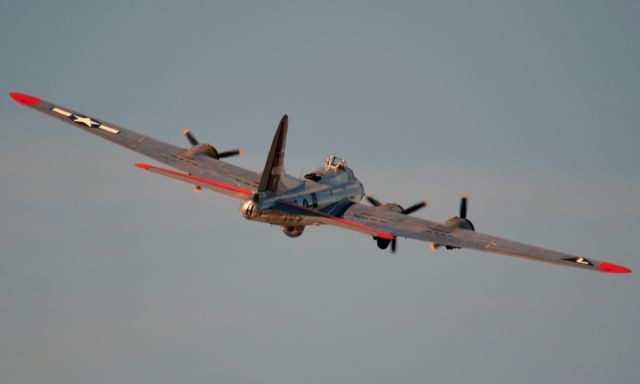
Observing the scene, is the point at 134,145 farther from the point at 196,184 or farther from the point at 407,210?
the point at 407,210

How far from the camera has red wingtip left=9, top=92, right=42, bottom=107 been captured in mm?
79312

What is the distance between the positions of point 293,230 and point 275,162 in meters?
6.80

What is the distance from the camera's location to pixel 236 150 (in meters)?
78.1

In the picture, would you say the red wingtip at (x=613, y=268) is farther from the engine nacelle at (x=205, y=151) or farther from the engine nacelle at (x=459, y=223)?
the engine nacelle at (x=205, y=151)

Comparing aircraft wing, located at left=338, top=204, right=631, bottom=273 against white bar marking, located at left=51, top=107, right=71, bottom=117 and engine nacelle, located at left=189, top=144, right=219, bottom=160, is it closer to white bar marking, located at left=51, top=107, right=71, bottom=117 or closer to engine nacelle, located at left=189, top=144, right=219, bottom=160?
engine nacelle, located at left=189, top=144, right=219, bottom=160

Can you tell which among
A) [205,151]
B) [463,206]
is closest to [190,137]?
[205,151]

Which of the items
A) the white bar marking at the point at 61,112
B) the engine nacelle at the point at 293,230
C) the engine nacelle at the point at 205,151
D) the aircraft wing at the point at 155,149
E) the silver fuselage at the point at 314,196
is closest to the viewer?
the silver fuselage at the point at 314,196

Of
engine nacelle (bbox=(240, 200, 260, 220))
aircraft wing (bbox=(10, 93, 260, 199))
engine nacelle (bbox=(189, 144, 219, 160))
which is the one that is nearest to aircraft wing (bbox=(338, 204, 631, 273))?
→ aircraft wing (bbox=(10, 93, 260, 199))

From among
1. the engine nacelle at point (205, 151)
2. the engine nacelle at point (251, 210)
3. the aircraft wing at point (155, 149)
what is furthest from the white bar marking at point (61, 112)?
the engine nacelle at point (251, 210)

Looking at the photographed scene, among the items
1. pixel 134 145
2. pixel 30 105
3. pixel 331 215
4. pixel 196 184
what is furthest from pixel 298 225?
pixel 30 105

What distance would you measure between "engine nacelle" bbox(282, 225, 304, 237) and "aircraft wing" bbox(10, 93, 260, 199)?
12.4 feet

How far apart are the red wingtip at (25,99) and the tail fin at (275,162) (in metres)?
22.8

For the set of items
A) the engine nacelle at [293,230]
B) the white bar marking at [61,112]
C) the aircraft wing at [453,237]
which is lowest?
the engine nacelle at [293,230]

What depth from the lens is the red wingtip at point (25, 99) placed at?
79.3 meters
